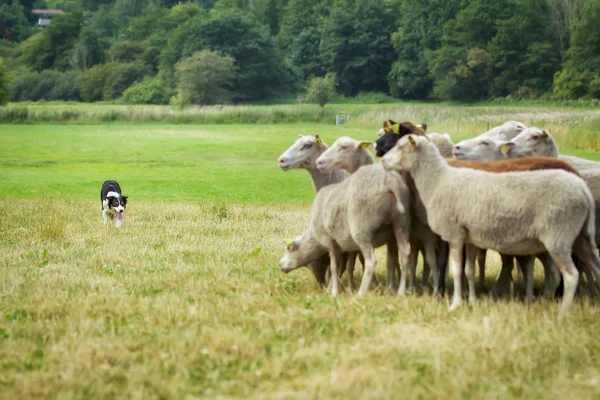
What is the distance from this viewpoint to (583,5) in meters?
51.2

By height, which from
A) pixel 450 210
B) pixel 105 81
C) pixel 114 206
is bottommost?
pixel 114 206

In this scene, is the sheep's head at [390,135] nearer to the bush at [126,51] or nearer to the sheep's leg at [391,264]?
the sheep's leg at [391,264]

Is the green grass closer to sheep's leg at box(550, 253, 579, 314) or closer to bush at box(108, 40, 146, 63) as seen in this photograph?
Answer: sheep's leg at box(550, 253, 579, 314)

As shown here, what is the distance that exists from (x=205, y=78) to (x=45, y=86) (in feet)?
50.4

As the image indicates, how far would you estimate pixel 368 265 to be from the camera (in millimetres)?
8484

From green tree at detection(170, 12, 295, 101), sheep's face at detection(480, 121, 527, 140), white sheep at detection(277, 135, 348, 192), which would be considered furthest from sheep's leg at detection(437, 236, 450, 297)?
green tree at detection(170, 12, 295, 101)

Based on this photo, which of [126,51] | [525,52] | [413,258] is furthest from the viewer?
[126,51]

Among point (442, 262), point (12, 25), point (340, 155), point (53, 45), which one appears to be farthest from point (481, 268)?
point (12, 25)

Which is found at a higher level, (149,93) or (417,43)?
(417,43)

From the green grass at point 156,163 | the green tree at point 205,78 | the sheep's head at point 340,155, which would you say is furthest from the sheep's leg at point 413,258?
the green tree at point 205,78

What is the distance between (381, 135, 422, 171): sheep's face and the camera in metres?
8.40

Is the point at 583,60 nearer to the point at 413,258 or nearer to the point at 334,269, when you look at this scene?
the point at 413,258

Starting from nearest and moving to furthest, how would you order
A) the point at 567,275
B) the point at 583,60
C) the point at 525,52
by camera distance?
the point at 567,275, the point at 583,60, the point at 525,52

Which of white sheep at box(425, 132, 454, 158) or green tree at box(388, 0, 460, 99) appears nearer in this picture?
white sheep at box(425, 132, 454, 158)
